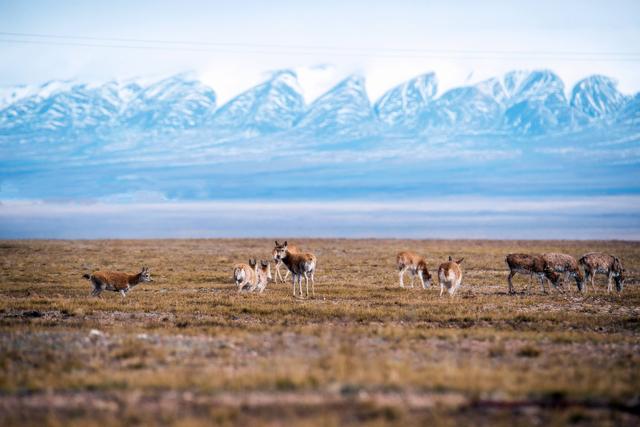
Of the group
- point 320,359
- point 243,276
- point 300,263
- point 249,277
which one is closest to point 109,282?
point 243,276

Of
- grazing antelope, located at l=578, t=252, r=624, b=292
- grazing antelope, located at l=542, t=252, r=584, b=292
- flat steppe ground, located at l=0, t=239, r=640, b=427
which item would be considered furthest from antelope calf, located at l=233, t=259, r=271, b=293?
grazing antelope, located at l=578, t=252, r=624, b=292

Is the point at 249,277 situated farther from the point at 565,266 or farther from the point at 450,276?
the point at 565,266

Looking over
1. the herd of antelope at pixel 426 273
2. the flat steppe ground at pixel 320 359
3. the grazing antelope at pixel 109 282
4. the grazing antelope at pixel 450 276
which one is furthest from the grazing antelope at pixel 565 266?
the grazing antelope at pixel 109 282

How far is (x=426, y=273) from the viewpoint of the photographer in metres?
33.1

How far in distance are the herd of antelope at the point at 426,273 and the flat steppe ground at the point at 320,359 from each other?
732mm

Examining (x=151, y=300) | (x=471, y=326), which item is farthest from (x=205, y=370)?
(x=151, y=300)

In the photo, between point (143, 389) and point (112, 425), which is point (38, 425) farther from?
point (143, 389)

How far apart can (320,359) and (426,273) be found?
18.7 m

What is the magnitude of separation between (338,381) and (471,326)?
913 centimetres

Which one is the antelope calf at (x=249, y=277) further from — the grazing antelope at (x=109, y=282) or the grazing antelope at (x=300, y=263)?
the grazing antelope at (x=109, y=282)

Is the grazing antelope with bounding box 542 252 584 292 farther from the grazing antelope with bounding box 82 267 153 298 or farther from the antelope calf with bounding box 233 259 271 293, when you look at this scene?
the grazing antelope with bounding box 82 267 153 298

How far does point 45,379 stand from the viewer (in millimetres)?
13727

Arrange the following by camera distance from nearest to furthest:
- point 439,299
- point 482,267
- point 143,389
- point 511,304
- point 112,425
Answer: point 112,425 < point 143,389 < point 511,304 < point 439,299 < point 482,267

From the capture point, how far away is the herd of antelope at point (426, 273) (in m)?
28.7
